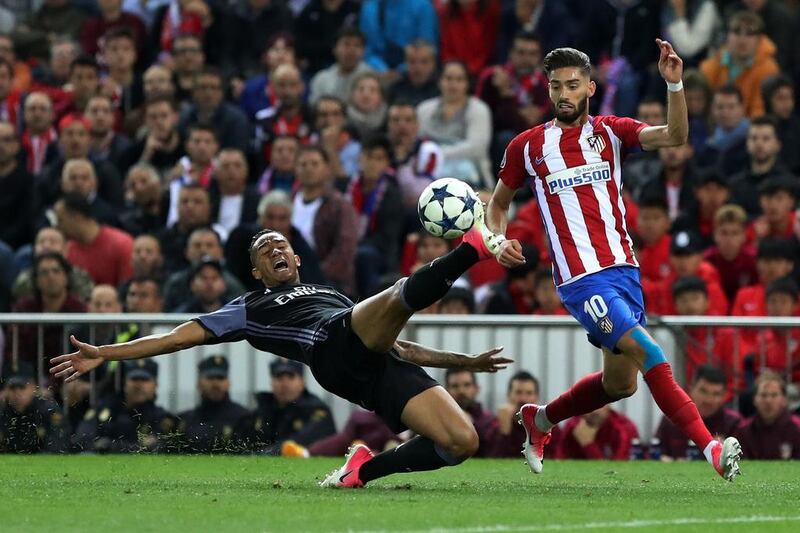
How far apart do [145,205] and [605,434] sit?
6.03 meters

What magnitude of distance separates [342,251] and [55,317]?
3.09m

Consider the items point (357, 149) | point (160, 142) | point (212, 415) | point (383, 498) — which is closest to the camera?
point (383, 498)

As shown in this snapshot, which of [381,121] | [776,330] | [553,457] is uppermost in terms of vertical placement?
[381,121]

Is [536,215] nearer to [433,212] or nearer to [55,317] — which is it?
[55,317]

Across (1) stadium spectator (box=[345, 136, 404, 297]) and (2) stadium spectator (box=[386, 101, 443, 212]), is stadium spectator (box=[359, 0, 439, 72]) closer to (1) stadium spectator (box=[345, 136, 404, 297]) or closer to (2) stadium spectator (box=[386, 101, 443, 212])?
(2) stadium spectator (box=[386, 101, 443, 212])

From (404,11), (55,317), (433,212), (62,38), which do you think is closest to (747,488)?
(433,212)

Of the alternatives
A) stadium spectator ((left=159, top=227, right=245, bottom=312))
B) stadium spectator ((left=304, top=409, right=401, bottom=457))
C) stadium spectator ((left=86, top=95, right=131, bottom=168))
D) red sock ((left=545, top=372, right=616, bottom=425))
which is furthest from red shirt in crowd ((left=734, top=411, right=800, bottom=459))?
stadium spectator ((left=86, top=95, right=131, bottom=168))

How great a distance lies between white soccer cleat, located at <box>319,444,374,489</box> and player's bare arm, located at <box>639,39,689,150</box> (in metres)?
2.49

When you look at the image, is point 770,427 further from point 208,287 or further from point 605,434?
point 208,287

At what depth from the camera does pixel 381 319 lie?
1016cm

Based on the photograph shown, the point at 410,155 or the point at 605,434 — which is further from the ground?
the point at 410,155

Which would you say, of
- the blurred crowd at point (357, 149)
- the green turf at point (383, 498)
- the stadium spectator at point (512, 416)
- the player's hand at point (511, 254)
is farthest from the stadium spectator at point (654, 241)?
the player's hand at point (511, 254)

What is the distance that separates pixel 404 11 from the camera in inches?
790

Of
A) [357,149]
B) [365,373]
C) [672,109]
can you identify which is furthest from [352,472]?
[357,149]
